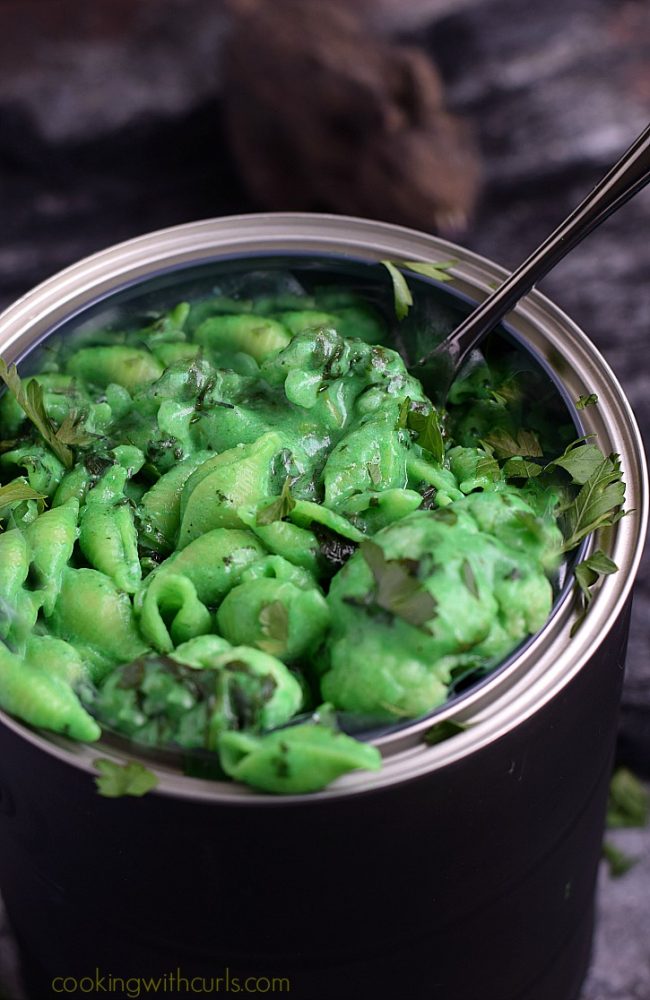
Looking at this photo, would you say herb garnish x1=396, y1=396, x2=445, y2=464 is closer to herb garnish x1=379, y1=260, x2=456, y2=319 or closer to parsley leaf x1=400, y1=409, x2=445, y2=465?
parsley leaf x1=400, y1=409, x2=445, y2=465

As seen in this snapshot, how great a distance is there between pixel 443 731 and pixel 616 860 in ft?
3.02

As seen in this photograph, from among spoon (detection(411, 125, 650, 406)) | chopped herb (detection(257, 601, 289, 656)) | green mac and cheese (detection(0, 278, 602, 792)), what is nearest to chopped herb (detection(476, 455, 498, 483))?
green mac and cheese (detection(0, 278, 602, 792))

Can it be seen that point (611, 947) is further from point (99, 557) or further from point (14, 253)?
point (14, 253)

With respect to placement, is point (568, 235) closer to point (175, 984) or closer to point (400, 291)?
point (400, 291)

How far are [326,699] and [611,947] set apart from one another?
94cm

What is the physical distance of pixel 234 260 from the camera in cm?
115

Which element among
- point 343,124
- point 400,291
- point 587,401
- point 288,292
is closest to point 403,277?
point 400,291

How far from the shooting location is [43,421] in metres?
1.01

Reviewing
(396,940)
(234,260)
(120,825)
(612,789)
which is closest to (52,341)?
(234,260)

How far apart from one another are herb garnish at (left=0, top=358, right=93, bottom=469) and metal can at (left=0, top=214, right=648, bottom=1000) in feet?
0.21

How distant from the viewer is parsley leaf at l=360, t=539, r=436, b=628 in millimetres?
796

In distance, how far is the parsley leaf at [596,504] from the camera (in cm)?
91

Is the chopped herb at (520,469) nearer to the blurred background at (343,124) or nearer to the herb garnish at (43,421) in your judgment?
the herb garnish at (43,421)

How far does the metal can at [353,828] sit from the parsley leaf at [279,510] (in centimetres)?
20
